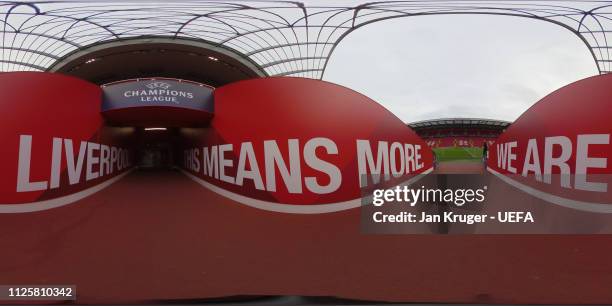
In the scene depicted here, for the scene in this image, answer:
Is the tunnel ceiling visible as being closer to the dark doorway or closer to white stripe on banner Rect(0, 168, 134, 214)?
the dark doorway

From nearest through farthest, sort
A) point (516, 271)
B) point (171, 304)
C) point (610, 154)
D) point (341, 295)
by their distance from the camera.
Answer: point (171, 304) < point (341, 295) < point (516, 271) < point (610, 154)

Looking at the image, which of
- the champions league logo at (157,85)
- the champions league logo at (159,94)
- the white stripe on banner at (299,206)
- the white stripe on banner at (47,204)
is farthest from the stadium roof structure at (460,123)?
the white stripe on banner at (47,204)

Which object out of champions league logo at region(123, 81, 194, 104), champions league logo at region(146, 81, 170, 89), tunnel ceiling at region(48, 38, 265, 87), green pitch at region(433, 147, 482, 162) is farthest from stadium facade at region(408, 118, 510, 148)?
champions league logo at region(146, 81, 170, 89)

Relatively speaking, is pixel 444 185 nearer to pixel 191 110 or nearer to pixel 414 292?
pixel 414 292

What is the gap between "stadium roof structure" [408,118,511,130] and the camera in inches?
247

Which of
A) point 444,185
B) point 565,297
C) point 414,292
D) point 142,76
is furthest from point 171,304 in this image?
point 565,297

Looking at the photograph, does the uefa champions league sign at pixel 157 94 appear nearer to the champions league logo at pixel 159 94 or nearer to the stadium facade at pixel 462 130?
the champions league logo at pixel 159 94

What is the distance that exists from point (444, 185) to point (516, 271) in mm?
2258

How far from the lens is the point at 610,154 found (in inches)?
225

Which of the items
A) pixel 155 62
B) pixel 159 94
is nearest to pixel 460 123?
pixel 155 62

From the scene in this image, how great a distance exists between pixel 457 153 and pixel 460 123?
53.0 inches

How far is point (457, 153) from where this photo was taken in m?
7.57

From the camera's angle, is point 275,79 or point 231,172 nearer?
point 275,79

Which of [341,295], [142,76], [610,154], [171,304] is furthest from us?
[142,76]
